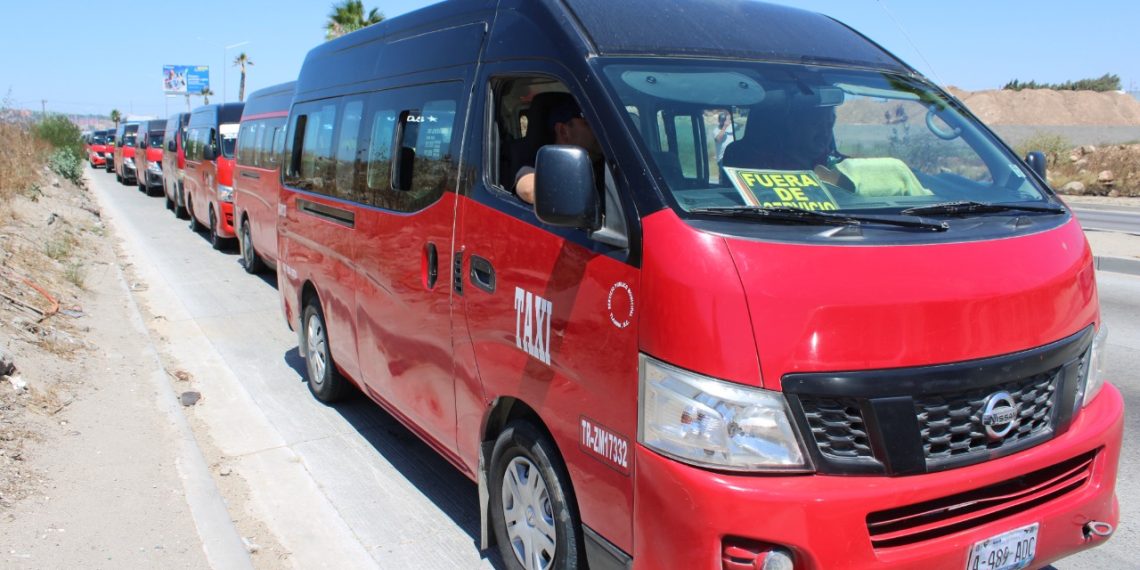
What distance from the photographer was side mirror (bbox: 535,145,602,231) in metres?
2.92

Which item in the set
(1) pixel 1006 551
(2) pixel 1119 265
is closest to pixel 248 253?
(1) pixel 1006 551

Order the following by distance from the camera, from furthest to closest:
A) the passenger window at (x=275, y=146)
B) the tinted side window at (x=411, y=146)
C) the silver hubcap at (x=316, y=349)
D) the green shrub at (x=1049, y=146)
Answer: the green shrub at (x=1049, y=146) → the passenger window at (x=275, y=146) → the silver hubcap at (x=316, y=349) → the tinted side window at (x=411, y=146)

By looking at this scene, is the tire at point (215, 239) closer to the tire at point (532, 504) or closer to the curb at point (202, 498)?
the curb at point (202, 498)

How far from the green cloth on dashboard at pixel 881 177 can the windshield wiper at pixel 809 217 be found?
0.34 metres

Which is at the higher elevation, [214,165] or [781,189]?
[781,189]

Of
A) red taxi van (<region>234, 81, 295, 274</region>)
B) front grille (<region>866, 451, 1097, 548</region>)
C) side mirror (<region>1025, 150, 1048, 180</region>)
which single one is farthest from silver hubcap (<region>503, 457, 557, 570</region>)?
red taxi van (<region>234, 81, 295, 274</region>)

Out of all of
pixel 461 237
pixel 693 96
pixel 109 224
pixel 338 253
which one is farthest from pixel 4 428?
pixel 109 224

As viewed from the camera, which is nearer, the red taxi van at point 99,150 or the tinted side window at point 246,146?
the tinted side window at point 246,146

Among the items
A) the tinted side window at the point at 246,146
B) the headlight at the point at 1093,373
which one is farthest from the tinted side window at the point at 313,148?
the tinted side window at the point at 246,146

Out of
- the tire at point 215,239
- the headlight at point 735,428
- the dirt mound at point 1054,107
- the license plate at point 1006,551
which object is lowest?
the tire at point 215,239

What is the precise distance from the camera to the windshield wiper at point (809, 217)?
9.47 ft

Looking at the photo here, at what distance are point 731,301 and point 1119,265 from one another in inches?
508

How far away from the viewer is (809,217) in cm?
291

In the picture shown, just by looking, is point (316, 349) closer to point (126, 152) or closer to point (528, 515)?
point (528, 515)
